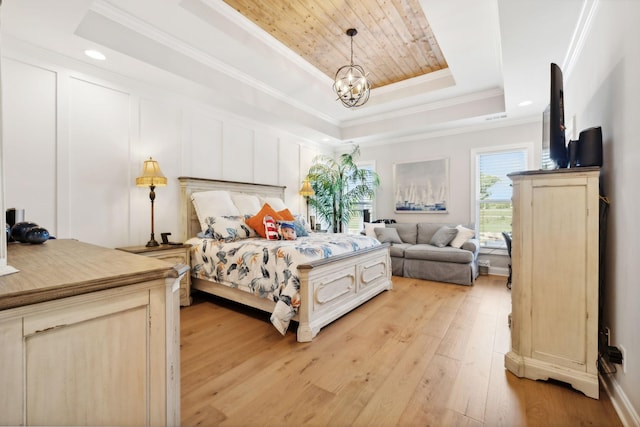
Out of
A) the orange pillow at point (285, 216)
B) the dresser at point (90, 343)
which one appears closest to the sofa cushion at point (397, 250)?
the orange pillow at point (285, 216)

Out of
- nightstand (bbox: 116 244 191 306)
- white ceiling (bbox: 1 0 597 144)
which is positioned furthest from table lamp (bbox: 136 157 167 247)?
white ceiling (bbox: 1 0 597 144)

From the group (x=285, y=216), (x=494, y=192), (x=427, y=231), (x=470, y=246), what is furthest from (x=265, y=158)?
(x=494, y=192)

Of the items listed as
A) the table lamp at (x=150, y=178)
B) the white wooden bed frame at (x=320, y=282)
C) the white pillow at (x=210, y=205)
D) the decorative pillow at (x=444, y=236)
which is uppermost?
the table lamp at (x=150, y=178)

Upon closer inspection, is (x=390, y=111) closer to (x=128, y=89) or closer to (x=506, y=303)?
(x=506, y=303)

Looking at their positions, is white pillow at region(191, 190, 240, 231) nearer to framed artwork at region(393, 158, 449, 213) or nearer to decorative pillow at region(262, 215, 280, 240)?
decorative pillow at region(262, 215, 280, 240)

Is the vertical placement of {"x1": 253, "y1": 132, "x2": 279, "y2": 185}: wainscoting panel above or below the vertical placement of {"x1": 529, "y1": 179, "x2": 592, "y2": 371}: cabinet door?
above

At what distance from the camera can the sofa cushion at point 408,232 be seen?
5.18 meters

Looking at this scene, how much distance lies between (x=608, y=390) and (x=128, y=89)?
4745mm

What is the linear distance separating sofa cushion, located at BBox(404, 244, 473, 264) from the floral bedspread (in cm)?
149

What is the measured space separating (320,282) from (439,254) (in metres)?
2.45

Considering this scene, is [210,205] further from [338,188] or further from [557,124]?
[557,124]

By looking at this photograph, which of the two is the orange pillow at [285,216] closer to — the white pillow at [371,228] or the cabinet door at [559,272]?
the white pillow at [371,228]

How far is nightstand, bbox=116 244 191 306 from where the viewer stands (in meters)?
2.91

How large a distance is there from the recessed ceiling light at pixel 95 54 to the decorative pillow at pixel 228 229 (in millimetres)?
1851
